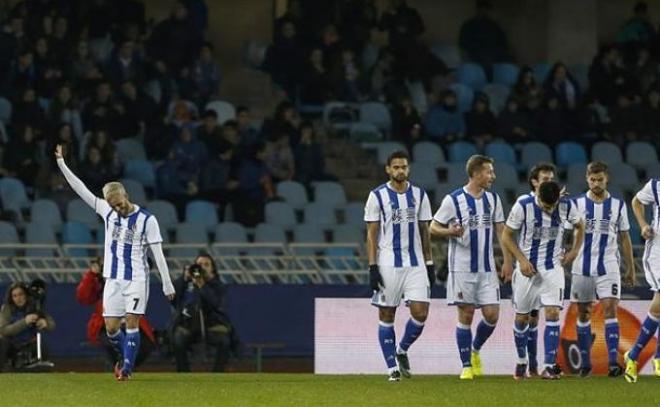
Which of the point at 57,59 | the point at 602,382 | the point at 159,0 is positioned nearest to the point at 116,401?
the point at 602,382

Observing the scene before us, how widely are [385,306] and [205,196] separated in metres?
8.72

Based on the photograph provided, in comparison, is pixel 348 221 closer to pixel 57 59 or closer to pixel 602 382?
pixel 57 59

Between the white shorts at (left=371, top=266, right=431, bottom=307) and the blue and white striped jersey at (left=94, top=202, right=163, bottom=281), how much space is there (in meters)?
2.20

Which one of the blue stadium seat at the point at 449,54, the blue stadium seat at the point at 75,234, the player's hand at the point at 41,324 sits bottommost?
the player's hand at the point at 41,324

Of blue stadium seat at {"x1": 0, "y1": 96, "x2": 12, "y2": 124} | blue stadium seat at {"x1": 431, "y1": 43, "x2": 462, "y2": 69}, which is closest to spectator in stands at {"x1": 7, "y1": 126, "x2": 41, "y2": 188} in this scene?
blue stadium seat at {"x1": 0, "y1": 96, "x2": 12, "y2": 124}

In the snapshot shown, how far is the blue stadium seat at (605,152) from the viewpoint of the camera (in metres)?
28.5

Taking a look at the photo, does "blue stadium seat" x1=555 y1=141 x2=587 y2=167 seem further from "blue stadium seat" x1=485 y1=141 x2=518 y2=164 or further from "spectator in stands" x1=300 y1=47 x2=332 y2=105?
"spectator in stands" x1=300 y1=47 x2=332 y2=105

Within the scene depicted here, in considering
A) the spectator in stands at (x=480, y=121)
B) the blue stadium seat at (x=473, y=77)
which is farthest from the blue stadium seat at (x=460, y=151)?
the blue stadium seat at (x=473, y=77)

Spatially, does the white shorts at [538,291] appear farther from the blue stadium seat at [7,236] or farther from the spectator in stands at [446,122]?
the spectator in stands at [446,122]

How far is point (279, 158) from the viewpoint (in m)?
27.5

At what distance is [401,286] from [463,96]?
457 inches

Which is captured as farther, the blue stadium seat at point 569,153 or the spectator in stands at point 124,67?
the blue stadium seat at point 569,153

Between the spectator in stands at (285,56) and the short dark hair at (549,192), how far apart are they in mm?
10971

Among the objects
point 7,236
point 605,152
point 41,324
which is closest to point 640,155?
point 605,152
